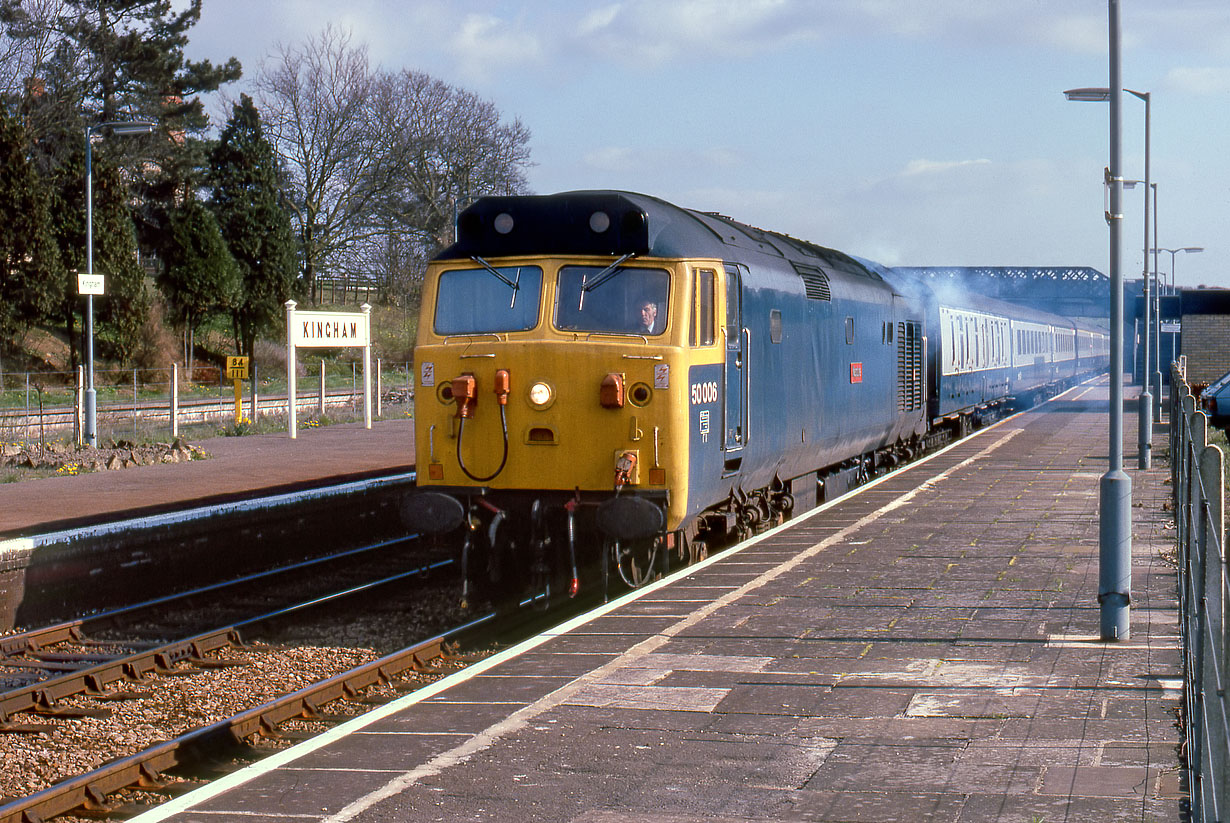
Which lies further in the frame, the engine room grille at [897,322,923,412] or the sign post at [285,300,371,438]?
the sign post at [285,300,371,438]

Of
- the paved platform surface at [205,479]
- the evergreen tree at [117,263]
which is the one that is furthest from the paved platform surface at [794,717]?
the evergreen tree at [117,263]

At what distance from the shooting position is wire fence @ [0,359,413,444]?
27.5 meters

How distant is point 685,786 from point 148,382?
39340 millimetres

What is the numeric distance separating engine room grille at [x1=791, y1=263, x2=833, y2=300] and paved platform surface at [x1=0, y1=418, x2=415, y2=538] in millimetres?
6936

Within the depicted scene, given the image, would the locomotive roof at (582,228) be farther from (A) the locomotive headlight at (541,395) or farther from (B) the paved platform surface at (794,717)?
(B) the paved platform surface at (794,717)

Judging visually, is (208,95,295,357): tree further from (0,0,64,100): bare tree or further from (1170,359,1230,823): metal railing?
(1170,359,1230,823): metal railing

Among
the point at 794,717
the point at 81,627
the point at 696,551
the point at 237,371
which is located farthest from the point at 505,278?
the point at 237,371

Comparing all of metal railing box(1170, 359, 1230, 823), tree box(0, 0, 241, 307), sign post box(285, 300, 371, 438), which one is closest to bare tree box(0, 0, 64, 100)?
tree box(0, 0, 241, 307)

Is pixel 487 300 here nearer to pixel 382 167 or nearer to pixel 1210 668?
pixel 1210 668

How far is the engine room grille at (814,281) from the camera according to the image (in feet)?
45.3

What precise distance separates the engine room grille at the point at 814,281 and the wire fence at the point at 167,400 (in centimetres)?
1418

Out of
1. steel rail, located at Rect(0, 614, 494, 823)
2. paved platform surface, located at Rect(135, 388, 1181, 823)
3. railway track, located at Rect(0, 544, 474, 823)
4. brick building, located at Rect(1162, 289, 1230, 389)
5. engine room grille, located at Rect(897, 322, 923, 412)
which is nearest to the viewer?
paved platform surface, located at Rect(135, 388, 1181, 823)

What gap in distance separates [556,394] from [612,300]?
856 millimetres

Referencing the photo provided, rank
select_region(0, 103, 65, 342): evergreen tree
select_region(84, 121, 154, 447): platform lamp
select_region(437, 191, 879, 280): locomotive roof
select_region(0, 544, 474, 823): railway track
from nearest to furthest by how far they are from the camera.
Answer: select_region(0, 544, 474, 823): railway track
select_region(437, 191, 879, 280): locomotive roof
select_region(84, 121, 154, 447): platform lamp
select_region(0, 103, 65, 342): evergreen tree
